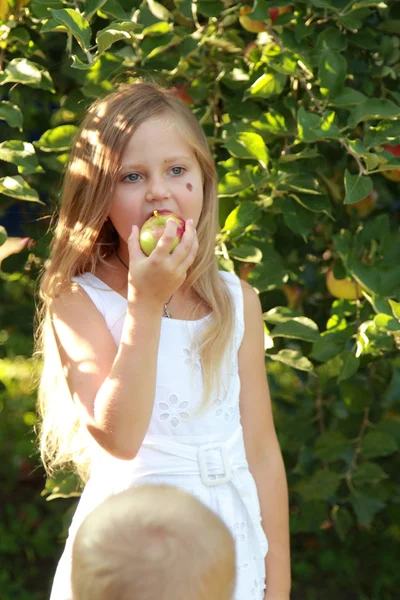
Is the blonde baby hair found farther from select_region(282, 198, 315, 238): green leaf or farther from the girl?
select_region(282, 198, 315, 238): green leaf

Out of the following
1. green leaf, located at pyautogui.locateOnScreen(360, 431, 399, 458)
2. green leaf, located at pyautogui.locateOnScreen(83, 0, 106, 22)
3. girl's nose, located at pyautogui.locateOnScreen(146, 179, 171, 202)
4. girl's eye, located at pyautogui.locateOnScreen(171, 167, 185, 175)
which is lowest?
green leaf, located at pyautogui.locateOnScreen(360, 431, 399, 458)

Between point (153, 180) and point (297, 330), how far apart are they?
409 mm

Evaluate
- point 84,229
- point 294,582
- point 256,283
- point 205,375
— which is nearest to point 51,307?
point 84,229

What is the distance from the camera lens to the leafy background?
1703mm

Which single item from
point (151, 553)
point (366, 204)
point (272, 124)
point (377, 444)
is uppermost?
point (151, 553)

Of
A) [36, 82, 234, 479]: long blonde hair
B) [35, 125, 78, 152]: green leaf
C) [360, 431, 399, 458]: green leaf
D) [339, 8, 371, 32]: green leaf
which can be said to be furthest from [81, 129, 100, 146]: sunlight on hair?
[360, 431, 399, 458]: green leaf

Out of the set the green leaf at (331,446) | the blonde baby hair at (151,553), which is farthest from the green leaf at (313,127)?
the blonde baby hair at (151,553)

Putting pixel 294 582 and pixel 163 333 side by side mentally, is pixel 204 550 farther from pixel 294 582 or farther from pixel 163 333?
pixel 294 582

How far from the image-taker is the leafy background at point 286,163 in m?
1.70

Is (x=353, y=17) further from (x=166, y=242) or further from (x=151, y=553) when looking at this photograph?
(x=151, y=553)

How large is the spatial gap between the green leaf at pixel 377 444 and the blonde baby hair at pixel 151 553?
4.16 feet

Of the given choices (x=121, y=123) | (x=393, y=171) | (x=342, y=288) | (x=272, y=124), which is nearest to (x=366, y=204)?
(x=393, y=171)

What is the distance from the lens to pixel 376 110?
167 cm

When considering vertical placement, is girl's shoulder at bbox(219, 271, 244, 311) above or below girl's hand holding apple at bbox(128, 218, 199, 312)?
below
